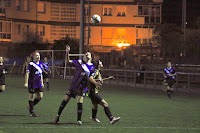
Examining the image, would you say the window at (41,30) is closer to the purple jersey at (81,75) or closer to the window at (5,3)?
the window at (5,3)

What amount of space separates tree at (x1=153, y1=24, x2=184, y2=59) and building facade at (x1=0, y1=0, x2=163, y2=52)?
3.23 meters

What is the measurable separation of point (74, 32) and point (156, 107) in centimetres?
4034

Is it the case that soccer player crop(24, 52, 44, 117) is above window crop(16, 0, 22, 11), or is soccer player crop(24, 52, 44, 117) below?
below

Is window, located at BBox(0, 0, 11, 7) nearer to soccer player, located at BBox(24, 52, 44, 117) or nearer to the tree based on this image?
the tree

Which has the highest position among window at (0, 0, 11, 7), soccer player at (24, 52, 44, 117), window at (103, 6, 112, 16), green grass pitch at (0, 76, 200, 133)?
window at (0, 0, 11, 7)

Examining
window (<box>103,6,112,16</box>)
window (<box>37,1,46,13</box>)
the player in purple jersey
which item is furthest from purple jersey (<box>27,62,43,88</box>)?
window (<box>103,6,112,16</box>)

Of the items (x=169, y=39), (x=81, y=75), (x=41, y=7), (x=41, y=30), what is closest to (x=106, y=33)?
(x=41, y=30)

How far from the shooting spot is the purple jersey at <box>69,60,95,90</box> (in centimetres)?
1031

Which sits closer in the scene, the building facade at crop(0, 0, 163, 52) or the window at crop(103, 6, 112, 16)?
the building facade at crop(0, 0, 163, 52)

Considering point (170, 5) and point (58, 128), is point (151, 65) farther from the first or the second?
point (170, 5)

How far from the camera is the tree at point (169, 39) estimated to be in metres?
31.9

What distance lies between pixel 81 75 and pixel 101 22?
44.5 metres

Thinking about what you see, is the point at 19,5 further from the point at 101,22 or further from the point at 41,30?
the point at 101,22

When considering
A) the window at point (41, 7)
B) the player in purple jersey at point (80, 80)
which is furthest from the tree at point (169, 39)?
the player in purple jersey at point (80, 80)
